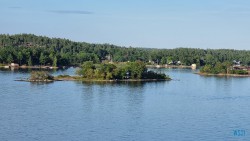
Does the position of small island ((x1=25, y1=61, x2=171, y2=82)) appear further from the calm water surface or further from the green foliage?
the calm water surface

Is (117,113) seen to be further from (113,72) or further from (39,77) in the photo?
(113,72)

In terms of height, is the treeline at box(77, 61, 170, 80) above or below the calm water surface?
above

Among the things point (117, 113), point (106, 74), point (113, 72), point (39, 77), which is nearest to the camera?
A: point (117, 113)

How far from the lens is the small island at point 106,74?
37938mm

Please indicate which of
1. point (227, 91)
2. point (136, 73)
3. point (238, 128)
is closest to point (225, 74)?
point (136, 73)

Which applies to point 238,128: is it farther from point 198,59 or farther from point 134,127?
point 198,59

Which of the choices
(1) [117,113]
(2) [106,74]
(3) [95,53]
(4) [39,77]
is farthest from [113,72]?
(3) [95,53]

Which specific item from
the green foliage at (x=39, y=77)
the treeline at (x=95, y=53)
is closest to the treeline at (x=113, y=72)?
the green foliage at (x=39, y=77)

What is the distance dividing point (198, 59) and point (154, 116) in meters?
53.5

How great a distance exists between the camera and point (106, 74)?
130 ft

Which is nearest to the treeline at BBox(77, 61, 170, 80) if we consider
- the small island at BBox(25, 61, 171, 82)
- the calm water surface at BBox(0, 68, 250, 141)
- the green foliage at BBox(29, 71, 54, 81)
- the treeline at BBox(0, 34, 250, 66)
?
the small island at BBox(25, 61, 171, 82)

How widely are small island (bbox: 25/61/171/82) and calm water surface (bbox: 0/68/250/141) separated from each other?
11.5 feet

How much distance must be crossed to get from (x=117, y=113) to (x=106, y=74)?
1725cm

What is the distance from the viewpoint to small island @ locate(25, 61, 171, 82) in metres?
37.9
